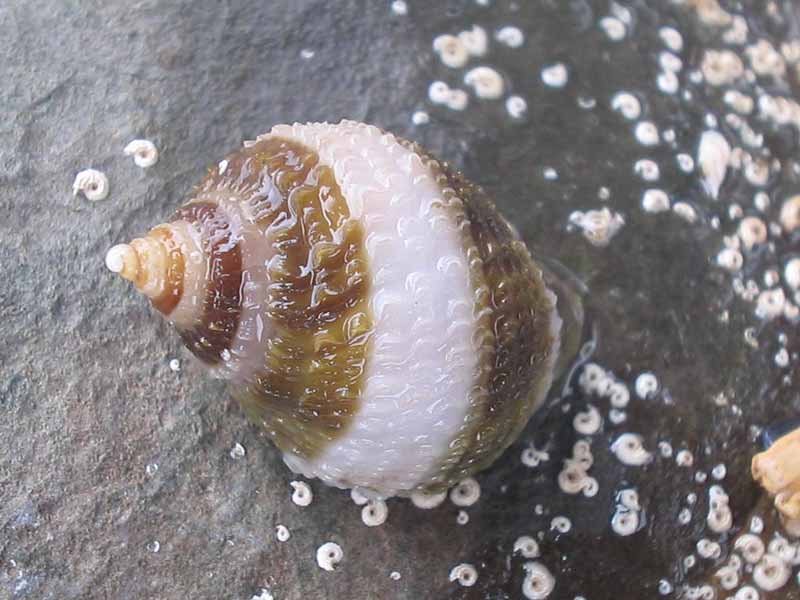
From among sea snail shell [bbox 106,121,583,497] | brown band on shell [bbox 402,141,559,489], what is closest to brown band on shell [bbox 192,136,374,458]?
sea snail shell [bbox 106,121,583,497]

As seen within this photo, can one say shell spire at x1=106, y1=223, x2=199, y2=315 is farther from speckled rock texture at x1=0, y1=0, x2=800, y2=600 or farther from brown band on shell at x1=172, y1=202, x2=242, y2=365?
speckled rock texture at x1=0, y1=0, x2=800, y2=600

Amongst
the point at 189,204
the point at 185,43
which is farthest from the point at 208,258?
the point at 185,43

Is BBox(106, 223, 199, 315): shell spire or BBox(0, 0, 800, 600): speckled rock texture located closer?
BBox(106, 223, 199, 315): shell spire

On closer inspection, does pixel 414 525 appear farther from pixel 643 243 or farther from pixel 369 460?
pixel 643 243

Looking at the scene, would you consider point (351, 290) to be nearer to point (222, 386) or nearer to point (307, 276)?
point (307, 276)

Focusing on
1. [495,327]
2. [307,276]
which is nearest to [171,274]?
[307,276]


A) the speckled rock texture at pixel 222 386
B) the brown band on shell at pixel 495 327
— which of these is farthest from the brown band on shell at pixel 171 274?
the brown band on shell at pixel 495 327

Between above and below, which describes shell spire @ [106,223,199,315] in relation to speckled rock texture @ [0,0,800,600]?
above
